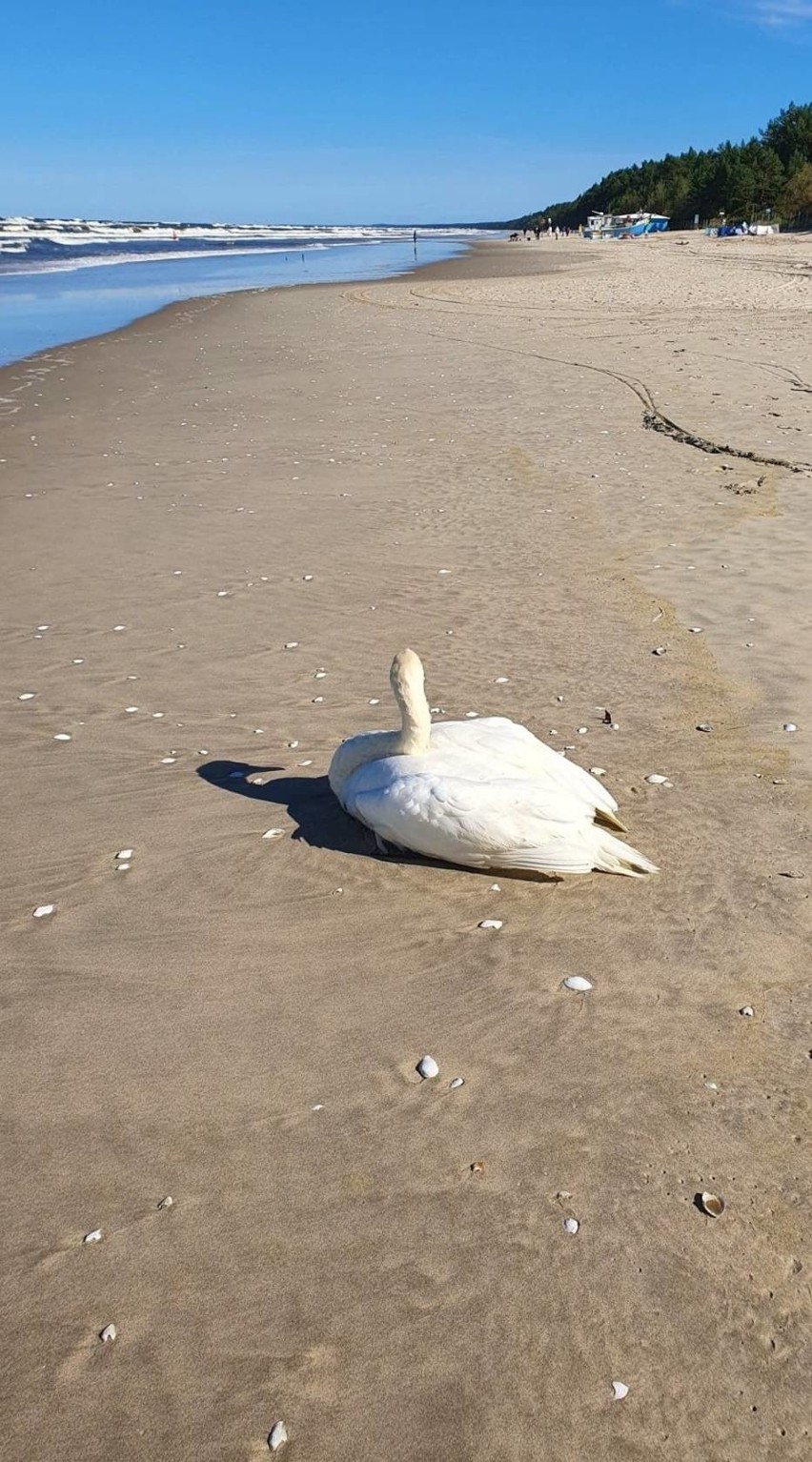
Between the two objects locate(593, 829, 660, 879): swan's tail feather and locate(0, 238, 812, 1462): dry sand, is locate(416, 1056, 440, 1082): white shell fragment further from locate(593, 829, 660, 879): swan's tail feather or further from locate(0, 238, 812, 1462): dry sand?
locate(593, 829, 660, 879): swan's tail feather

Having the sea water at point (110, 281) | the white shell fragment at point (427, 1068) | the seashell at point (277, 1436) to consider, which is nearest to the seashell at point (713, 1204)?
the white shell fragment at point (427, 1068)

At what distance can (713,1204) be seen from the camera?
141 inches

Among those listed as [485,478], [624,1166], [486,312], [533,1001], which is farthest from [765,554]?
[486,312]

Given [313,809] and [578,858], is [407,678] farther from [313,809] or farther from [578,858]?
[578,858]

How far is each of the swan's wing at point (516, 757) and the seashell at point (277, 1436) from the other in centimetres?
309

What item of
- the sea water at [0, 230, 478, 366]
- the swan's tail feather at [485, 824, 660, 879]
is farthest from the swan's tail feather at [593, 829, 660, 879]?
the sea water at [0, 230, 478, 366]

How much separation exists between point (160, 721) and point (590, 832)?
11.6 feet

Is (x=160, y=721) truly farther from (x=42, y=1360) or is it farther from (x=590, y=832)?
(x=42, y=1360)

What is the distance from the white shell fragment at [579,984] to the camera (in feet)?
15.1

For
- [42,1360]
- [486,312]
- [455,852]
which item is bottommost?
[42,1360]

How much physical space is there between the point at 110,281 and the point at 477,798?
188ft

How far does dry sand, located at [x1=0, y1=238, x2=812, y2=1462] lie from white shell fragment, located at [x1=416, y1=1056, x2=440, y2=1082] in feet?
0.19

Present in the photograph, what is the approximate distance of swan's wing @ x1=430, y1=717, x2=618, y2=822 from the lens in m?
5.43

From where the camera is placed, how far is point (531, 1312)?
128 inches
